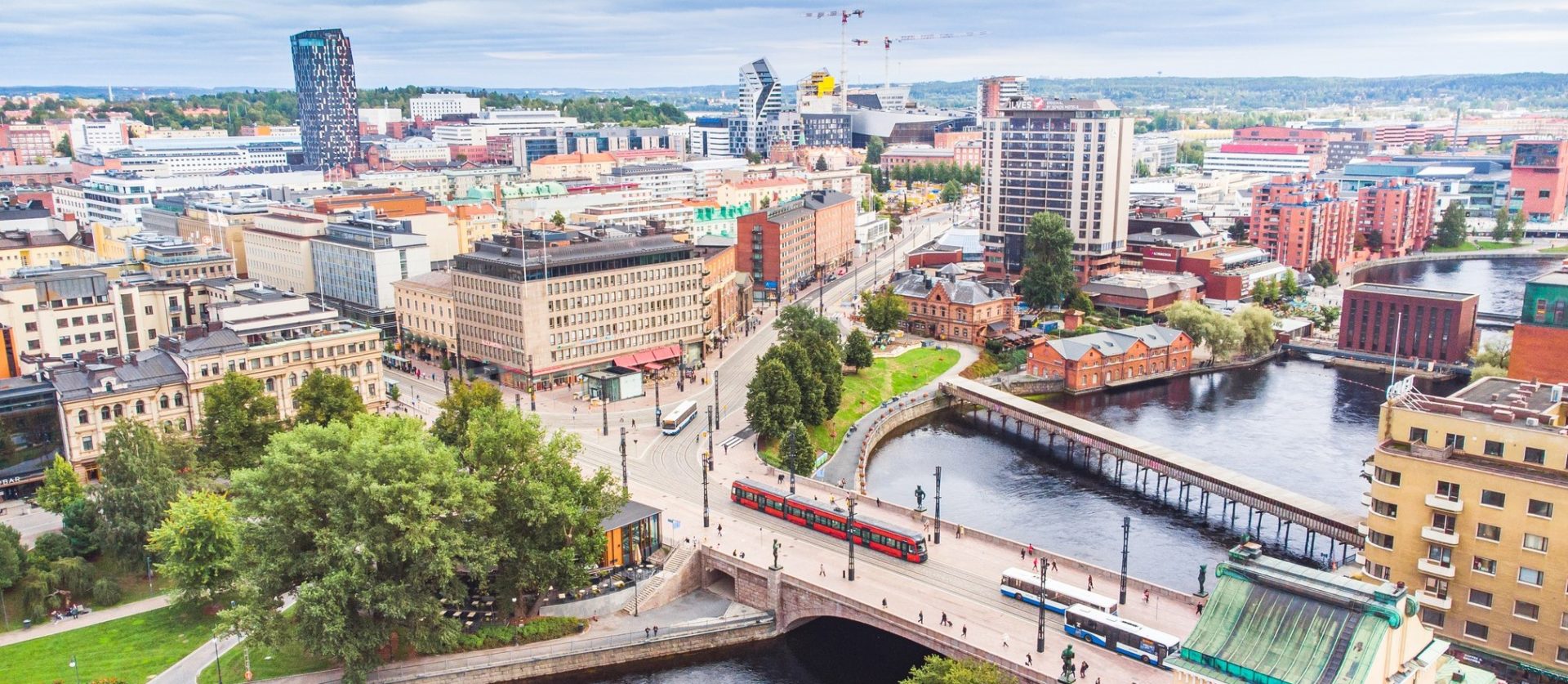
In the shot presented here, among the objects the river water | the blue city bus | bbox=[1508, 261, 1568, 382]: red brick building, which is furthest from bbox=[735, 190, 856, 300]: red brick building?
the blue city bus

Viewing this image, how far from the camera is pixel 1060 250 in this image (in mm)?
179250

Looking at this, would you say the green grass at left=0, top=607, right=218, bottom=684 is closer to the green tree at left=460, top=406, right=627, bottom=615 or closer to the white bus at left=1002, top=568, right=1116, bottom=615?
the green tree at left=460, top=406, right=627, bottom=615

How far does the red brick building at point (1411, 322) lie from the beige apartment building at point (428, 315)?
119m

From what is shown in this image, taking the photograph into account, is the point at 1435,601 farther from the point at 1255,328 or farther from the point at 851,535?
the point at 1255,328

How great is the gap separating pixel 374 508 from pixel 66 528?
30111 millimetres

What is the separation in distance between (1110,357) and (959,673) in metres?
97.0

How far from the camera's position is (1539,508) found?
2276 inches

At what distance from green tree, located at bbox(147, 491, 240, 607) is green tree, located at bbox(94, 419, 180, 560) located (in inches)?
191

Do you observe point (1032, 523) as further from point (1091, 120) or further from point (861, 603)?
point (1091, 120)

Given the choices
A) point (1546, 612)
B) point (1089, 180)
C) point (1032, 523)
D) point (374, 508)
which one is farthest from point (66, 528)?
point (1089, 180)

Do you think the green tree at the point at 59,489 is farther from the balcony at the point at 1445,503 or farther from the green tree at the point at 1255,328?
the green tree at the point at 1255,328

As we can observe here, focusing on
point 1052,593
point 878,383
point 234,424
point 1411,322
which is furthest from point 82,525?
point 1411,322

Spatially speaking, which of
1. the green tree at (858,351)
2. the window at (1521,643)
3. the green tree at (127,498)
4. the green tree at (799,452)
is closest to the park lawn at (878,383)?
the green tree at (858,351)

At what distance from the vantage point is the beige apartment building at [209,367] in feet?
305
